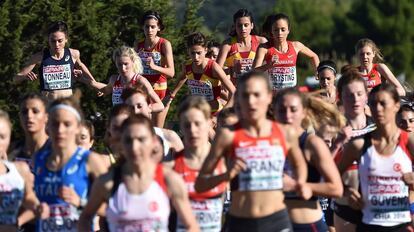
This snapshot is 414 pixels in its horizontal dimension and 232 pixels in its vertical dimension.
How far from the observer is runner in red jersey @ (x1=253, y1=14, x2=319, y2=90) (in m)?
14.3

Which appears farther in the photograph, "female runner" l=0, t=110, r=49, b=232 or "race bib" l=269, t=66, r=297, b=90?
"race bib" l=269, t=66, r=297, b=90

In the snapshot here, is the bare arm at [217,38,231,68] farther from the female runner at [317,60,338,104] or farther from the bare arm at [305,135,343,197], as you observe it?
the bare arm at [305,135,343,197]

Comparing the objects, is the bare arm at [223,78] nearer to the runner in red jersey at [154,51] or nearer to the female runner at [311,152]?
the runner in red jersey at [154,51]

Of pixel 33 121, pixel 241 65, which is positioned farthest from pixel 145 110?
pixel 241 65

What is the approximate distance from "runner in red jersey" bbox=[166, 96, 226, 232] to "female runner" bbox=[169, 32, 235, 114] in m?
5.19

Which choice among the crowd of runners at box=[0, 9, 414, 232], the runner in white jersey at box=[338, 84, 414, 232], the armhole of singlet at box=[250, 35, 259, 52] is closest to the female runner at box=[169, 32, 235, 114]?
the armhole of singlet at box=[250, 35, 259, 52]

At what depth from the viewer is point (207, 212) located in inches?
352

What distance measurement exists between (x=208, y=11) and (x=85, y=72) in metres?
87.9

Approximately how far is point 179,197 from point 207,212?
106 cm

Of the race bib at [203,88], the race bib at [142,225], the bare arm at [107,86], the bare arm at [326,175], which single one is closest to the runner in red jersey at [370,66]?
the race bib at [203,88]

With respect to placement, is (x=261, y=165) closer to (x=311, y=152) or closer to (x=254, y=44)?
(x=311, y=152)

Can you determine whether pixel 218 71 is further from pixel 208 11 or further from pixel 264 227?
pixel 208 11

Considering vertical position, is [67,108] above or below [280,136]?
above

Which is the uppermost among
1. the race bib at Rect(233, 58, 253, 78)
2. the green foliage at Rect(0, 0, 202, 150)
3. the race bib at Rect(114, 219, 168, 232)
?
the green foliage at Rect(0, 0, 202, 150)
